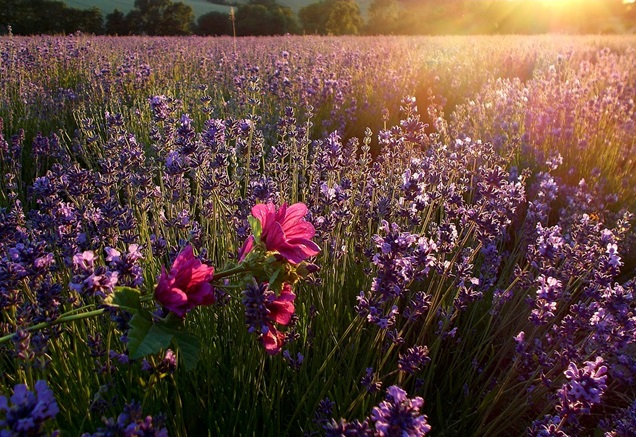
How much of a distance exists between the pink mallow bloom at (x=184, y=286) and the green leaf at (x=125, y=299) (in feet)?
0.13

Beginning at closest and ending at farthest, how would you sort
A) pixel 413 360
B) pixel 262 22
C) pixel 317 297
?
pixel 413 360, pixel 317 297, pixel 262 22

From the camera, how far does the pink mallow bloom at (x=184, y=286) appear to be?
953 millimetres

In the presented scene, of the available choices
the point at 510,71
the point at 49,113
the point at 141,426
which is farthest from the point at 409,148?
the point at 510,71

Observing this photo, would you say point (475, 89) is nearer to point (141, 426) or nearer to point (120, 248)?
point (120, 248)

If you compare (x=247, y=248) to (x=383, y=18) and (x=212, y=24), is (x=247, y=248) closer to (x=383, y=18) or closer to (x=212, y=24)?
(x=212, y=24)

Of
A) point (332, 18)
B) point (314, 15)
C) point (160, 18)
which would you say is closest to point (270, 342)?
point (160, 18)

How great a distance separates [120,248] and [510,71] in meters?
7.22

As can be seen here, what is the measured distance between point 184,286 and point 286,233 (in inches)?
9.4

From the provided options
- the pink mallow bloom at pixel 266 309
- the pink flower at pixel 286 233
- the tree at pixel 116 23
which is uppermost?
the tree at pixel 116 23

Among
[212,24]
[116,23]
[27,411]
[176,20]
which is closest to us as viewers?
[27,411]

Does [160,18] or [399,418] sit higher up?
[160,18]

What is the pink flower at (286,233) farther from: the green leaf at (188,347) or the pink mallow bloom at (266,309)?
the green leaf at (188,347)

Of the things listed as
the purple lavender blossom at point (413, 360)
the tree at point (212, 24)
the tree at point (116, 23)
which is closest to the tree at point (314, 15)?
the tree at point (212, 24)

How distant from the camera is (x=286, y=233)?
3.56 ft
